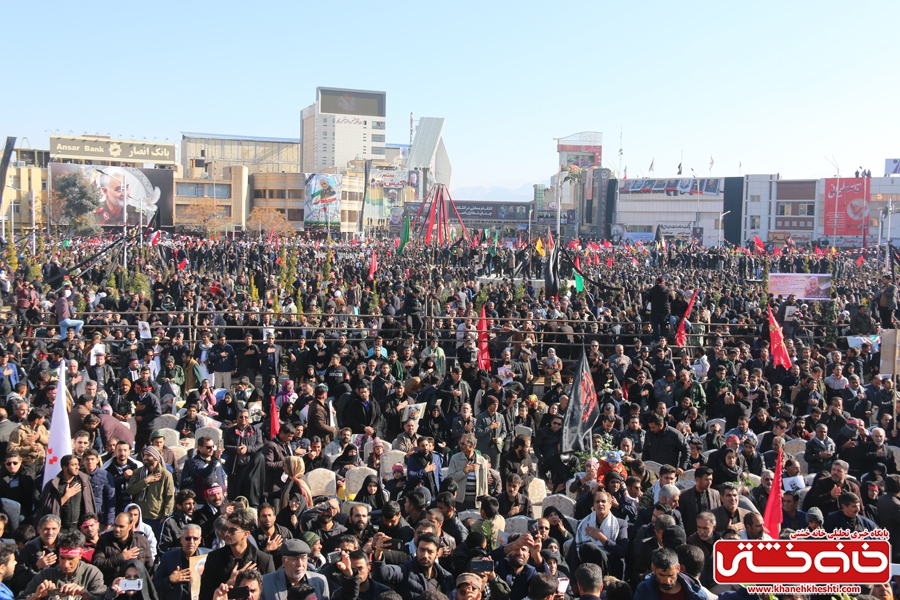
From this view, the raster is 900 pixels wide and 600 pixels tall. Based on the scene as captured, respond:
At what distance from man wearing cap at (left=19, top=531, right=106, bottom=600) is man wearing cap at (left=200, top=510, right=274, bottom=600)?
63 centimetres

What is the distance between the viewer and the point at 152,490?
7066 mm

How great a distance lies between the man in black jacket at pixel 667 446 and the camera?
872cm

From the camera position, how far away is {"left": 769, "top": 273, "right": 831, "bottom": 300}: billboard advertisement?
21.7 meters

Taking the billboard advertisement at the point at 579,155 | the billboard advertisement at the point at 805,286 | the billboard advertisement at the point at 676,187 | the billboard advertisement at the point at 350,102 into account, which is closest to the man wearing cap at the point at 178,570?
the billboard advertisement at the point at 805,286

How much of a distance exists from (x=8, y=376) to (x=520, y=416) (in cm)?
663

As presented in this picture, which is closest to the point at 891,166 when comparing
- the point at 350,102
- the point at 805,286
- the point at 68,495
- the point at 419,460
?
the point at 805,286

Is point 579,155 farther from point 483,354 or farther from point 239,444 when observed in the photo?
point 239,444

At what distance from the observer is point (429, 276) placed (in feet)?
84.0

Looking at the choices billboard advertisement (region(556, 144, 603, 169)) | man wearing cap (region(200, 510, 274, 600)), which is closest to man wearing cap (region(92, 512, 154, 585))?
man wearing cap (region(200, 510, 274, 600))

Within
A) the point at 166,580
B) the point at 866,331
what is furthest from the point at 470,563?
the point at 866,331

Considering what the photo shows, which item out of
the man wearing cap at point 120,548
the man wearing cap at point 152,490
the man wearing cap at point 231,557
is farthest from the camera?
the man wearing cap at point 152,490

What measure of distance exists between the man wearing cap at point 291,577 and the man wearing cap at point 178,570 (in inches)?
22.3

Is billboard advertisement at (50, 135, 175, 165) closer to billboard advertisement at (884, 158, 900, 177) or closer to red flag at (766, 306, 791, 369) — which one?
billboard advertisement at (884, 158, 900, 177)

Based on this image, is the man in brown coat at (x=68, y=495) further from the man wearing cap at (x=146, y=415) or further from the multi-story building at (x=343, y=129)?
the multi-story building at (x=343, y=129)
